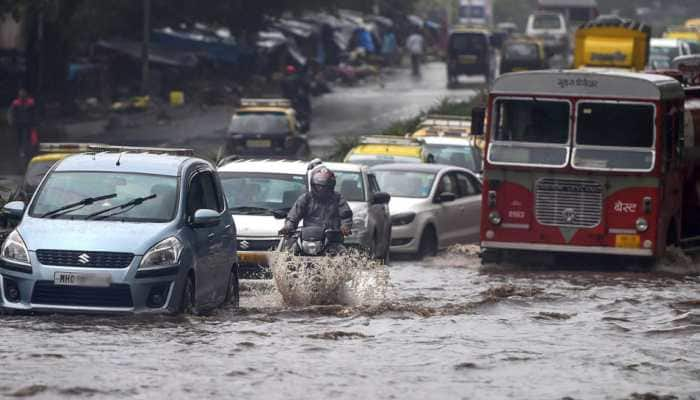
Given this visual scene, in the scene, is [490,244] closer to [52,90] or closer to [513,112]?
[513,112]

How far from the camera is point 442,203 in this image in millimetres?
23969

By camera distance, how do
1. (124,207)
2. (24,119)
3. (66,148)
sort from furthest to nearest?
(24,119)
(66,148)
(124,207)

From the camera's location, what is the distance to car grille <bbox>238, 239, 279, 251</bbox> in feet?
60.5

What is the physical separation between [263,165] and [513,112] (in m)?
3.38

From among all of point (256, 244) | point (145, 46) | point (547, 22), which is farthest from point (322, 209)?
point (547, 22)

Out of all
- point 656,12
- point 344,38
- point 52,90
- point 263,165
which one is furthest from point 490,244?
point 656,12

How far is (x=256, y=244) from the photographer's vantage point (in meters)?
18.5

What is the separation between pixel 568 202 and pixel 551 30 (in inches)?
2098

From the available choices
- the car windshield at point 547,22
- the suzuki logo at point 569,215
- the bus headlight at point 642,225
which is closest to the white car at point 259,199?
the suzuki logo at point 569,215

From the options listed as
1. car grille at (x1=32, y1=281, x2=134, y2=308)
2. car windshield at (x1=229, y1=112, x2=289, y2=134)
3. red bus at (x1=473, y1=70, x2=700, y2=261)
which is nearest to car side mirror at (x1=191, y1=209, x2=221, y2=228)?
car grille at (x1=32, y1=281, x2=134, y2=308)

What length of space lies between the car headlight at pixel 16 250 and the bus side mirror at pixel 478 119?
9038mm

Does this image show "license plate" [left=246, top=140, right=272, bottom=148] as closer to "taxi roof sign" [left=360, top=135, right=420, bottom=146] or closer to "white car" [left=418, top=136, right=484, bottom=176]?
"white car" [left=418, top=136, right=484, bottom=176]

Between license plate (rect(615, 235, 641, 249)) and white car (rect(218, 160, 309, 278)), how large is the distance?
4.04m

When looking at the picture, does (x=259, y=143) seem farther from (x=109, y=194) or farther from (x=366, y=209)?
(x=109, y=194)
